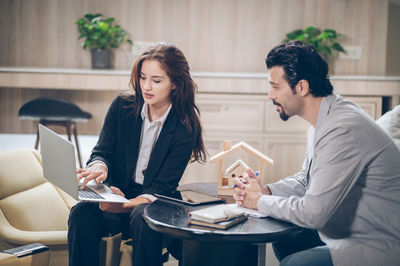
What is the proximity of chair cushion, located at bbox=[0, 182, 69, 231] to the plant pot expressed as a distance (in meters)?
2.30

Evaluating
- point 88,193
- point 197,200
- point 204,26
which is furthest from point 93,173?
point 204,26

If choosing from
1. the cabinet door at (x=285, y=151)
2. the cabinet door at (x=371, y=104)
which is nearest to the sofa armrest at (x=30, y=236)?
the cabinet door at (x=285, y=151)

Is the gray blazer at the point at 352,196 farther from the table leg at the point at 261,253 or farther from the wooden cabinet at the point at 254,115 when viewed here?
the wooden cabinet at the point at 254,115

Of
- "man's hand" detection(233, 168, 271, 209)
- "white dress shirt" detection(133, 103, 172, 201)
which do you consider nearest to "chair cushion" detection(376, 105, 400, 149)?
"man's hand" detection(233, 168, 271, 209)

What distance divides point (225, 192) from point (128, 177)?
409 millimetres

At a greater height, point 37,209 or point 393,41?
point 393,41

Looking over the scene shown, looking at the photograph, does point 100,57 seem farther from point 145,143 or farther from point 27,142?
point 145,143

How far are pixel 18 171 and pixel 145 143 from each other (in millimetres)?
588

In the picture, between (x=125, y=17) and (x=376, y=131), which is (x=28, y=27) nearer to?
(x=125, y=17)

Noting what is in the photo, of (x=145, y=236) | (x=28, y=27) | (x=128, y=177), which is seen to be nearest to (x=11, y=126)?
(x=28, y=27)

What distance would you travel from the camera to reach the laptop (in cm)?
159

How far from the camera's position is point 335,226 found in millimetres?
1518

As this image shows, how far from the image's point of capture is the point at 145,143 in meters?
2.05

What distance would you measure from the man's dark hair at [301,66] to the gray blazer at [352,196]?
0.40 feet
